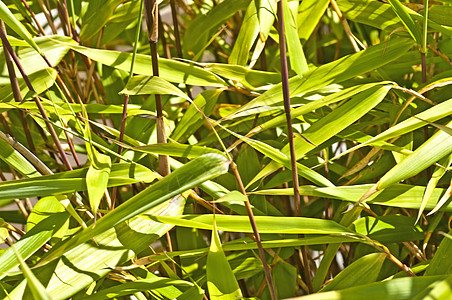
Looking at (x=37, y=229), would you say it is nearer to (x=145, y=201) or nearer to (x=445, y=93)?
(x=145, y=201)

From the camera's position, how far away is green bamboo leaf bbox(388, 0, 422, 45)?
12.1 inches

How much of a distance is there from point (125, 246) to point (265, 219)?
92mm

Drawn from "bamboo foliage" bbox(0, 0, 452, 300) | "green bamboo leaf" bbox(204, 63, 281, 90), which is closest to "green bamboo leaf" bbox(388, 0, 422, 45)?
"bamboo foliage" bbox(0, 0, 452, 300)

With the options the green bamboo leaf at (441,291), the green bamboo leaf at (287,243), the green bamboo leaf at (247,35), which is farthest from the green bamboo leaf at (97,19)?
the green bamboo leaf at (441,291)

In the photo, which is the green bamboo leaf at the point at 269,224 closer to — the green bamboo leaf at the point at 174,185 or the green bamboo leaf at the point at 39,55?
the green bamboo leaf at the point at 174,185

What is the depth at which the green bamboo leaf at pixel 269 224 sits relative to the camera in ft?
0.94

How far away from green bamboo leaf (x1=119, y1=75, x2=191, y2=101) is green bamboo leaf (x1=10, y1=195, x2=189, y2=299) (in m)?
0.06

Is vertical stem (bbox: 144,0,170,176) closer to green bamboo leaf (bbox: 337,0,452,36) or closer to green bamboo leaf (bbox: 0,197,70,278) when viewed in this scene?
green bamboo leaf (bbox: 0,197,70,278)

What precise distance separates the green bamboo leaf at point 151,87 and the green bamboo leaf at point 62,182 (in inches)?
2.3

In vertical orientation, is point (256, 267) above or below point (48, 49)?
below

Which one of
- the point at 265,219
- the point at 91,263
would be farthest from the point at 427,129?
the point at 91,263

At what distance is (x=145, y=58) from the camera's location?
14.4 inches

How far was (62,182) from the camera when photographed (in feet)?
0.95

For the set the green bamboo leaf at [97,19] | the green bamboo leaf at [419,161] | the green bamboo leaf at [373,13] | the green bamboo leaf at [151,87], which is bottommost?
the green bamboo leaf at [419,161]
